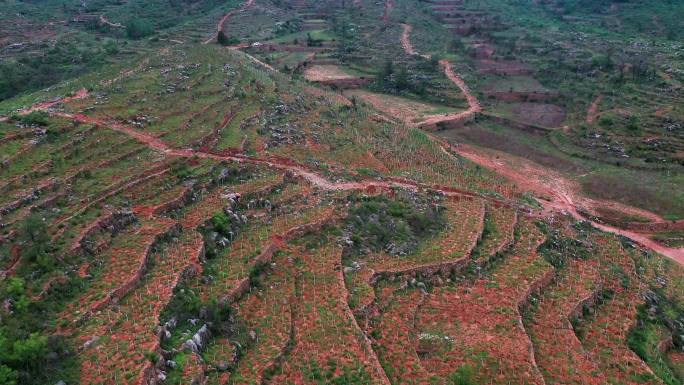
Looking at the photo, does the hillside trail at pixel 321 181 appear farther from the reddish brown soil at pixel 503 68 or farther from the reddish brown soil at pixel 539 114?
the reddish brown soil at pixel 503 68

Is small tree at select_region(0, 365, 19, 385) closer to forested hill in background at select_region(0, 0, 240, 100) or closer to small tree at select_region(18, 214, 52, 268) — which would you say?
small tree at select_region(18, 214, 52, 268)

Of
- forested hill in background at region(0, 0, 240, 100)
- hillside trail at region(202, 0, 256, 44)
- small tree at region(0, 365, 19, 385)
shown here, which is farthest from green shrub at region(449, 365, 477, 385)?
hillside trail at region(202, 0, 256, 44)

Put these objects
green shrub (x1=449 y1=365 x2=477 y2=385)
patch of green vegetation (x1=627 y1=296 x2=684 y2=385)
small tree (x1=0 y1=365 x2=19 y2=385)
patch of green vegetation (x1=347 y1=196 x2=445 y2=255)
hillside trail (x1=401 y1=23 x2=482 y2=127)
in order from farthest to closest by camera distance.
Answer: hillside trail (x1=401 y1=23 x2=482 y2=127), patch of green vegetation (x1=347 y1=196 x2=445 y2=255), patch of green vegetation (x1=627 y1=296 x2=684 y2=385), green shrub (x1=449 y1=365 x2=477 y2=385), small tree (x1=0 y1=365 x2=19 y2=385)

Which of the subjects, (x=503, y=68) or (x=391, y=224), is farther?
(x=503, y=68)

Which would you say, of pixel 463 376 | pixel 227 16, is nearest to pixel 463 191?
pixel 463 376

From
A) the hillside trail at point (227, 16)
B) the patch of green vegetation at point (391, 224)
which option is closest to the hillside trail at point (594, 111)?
the patch of green vegetation at point (391, 224)

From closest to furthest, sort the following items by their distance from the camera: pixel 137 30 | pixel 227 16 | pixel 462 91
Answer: pixel 462 91 → pixel 137 30 → pixel 227 16

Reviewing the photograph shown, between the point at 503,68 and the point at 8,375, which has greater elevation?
the point at 8,375

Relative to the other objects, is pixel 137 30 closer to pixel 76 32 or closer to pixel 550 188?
pixel 76 32
